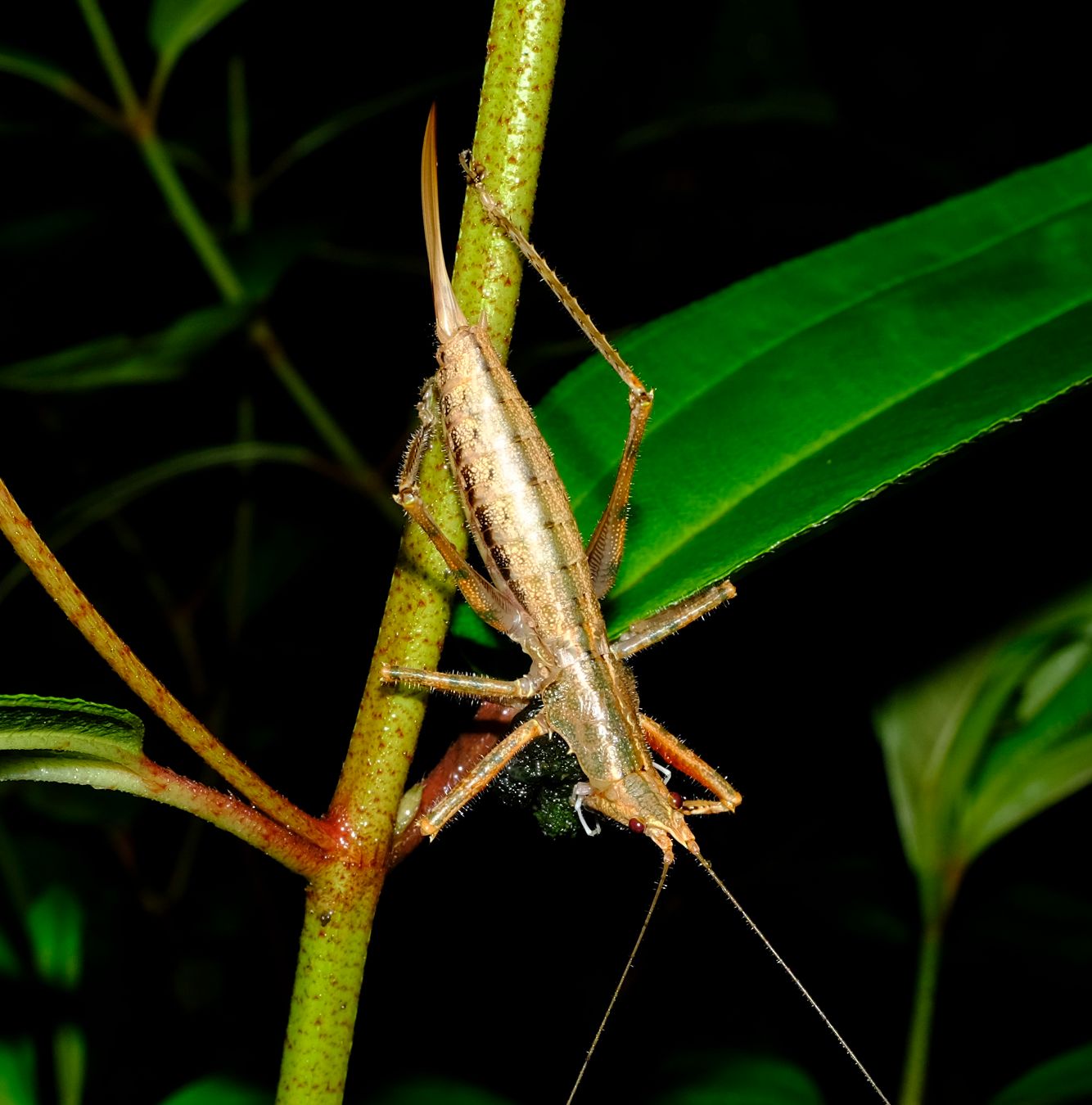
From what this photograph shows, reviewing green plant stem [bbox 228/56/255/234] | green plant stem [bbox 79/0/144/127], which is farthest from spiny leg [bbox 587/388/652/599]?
green plant stem [bbox 228/56/255/234]

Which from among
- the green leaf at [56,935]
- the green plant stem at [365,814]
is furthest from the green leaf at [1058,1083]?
the green leaf at [56,935]

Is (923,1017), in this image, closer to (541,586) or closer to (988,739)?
(988,739)

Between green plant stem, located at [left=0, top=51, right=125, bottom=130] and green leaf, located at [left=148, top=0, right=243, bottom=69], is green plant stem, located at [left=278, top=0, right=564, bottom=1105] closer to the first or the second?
green leaf, located at [left=148, top=0, right=243, bottom=69]

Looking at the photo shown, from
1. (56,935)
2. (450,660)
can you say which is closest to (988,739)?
(450,660)

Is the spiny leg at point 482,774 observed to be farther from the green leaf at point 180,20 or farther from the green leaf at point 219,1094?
the green leaf at point 180,20

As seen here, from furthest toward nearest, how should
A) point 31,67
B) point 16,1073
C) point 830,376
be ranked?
1. point 31,67
2. point 16,1073
3. point 830,376
